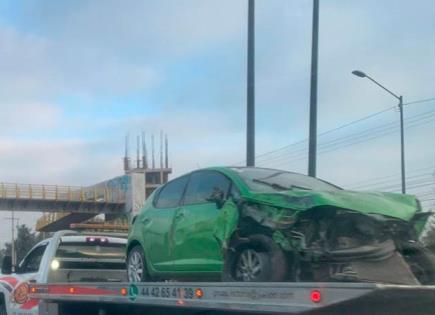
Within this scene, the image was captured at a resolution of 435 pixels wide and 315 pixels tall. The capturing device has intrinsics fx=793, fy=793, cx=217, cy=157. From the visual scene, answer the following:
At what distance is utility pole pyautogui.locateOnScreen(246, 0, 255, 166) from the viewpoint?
20484mm

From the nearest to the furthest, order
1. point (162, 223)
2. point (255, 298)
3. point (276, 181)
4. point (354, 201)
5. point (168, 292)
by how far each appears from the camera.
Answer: point (255, 298), point (354, 201), point (168, 292), point (276, 181), point (162, 223)

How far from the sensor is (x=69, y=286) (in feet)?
29.5

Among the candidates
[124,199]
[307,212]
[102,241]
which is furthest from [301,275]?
[124,199]

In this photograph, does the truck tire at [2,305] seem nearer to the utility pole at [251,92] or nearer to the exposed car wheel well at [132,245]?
the exposed car wheel well at [132,245]

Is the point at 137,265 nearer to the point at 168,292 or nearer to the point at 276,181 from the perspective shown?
the point at 168,292

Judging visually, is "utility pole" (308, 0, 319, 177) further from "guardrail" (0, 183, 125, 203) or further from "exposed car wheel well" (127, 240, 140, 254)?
"guardrail" (0, 183, 125, 203)

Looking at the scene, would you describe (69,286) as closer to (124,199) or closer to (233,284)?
(233,284)

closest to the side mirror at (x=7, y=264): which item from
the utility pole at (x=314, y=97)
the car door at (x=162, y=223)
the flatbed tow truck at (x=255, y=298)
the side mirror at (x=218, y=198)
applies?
the flatbed tow truck at (x=255, y=298)

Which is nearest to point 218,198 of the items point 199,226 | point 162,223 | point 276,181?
point 199,226

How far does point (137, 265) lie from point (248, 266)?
2384mm

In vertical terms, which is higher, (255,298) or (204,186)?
(204,186)

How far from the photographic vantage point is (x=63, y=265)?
1057 centimetres

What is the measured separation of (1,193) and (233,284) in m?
41.2

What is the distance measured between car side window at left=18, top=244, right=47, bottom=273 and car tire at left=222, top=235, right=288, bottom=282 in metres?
4.33
